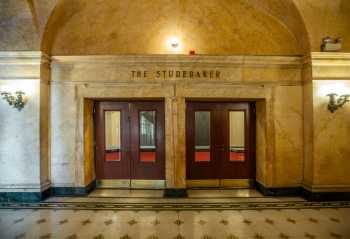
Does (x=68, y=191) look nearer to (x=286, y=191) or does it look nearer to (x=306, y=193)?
(x=286, y=191)

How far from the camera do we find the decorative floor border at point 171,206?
507cm

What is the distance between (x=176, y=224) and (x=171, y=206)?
831mm

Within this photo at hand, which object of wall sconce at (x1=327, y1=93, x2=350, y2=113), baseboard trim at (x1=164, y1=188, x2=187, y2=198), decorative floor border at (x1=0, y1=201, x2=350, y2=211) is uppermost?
wall sconce at (x1=327, y1=93, x2=350, y2=113)

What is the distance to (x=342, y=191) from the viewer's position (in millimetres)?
5438

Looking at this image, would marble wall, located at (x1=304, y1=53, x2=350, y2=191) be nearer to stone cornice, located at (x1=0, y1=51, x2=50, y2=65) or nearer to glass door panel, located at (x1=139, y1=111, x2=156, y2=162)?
glass door panel, located at (x1=139, y1=111, x2=156, y2=162)

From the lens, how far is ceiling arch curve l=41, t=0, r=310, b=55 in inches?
229

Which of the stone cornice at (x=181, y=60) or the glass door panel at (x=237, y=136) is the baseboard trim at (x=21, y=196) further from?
the glass door panel at (x=237, y=136)

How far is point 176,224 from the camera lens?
4.34 metres

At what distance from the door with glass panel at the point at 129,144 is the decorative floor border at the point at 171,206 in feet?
4.06

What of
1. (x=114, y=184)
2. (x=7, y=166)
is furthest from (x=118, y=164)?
(x=7, y=166)

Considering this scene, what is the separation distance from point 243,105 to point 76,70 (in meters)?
4.34

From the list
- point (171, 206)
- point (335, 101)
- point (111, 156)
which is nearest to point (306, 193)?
point (335, 101)

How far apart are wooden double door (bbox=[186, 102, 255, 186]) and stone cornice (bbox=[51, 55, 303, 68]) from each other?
3.89 feet

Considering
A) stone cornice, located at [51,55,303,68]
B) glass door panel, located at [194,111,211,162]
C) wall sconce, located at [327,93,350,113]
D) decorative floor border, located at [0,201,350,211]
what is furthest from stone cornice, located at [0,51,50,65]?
wall sconce, located at [327,93,350,113]
